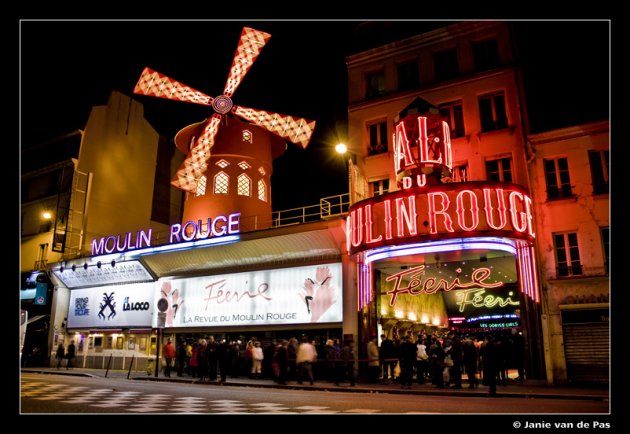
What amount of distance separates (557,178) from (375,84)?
802 cm

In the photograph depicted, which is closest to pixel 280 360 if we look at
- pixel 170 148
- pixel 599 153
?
pixel 599 153

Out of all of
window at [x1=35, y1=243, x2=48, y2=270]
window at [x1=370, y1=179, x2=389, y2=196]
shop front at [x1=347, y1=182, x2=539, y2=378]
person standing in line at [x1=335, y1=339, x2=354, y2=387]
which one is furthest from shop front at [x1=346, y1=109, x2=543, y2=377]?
window at [x1=35, y1=243, x2=48, y2=270]

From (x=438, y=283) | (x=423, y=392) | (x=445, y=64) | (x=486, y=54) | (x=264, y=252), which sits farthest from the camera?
(x=264, y=252)

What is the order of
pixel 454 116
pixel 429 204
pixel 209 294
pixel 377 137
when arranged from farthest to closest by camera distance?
pixel 209 294
pixel 377 137
pixel 454 116
pixel 429 204

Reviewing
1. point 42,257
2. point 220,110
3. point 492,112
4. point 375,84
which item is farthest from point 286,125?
point 42,257

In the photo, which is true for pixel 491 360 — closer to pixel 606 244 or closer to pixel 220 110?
pixel 606 244

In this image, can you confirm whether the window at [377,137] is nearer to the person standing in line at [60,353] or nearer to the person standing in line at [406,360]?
the person standing in line at [406,360]

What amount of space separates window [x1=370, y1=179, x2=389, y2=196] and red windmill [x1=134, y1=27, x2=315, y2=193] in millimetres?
6226

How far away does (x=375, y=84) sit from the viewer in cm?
2025

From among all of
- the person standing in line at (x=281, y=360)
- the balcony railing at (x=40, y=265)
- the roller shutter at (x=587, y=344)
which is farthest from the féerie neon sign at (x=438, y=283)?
the balcony railing at (x=40, y=265)

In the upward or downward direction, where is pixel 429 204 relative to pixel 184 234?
downward

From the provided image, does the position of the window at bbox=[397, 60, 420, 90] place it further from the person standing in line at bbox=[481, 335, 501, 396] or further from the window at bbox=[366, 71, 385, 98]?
the person standing in line at bbox=[481, 335, 501, 396]

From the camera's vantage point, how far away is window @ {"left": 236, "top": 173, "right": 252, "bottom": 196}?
23142 mm

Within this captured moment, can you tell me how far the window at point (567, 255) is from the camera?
48.8 feet
